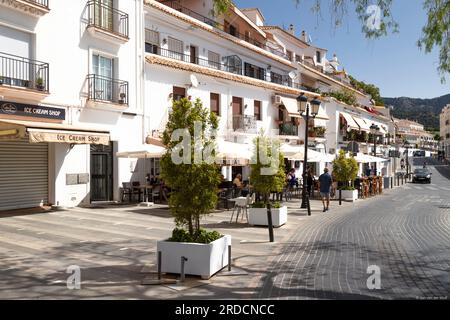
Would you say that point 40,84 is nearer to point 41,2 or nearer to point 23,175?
point 41,2

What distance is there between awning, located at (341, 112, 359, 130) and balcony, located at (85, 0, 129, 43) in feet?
85.8

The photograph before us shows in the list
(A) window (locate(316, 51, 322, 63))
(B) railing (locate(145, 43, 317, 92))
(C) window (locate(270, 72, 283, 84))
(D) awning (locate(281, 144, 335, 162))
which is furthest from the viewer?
(A) window (locate(316, 51, 322, 63))

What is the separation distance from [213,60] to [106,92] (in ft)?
32.1

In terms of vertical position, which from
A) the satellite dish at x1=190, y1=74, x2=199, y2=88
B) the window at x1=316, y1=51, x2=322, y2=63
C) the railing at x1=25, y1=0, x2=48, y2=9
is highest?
the window at x1=316, y1=51, x2=322, y2=63

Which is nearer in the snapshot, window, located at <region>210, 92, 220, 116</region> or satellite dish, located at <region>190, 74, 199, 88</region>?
satellite dish, located at <region>190, 74, 199, 88</region>

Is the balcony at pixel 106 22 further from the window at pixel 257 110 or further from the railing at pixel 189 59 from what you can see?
the window at pixel 257 110

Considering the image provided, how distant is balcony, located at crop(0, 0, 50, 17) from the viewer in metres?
13.3

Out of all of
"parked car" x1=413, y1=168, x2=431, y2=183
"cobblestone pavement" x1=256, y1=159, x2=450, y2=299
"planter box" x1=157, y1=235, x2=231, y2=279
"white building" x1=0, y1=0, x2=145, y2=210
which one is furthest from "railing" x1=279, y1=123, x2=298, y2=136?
"planter box" x1=157, y1=235, x2=231, y2=279

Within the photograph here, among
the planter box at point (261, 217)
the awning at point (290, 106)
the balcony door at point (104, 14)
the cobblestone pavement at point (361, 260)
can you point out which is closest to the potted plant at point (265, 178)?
the planter box at point (261, 217)

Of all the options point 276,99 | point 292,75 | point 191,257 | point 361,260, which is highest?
point 292,75

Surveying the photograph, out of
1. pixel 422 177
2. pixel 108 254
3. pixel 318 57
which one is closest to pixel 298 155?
pixel 108 254

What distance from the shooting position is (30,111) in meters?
13.8

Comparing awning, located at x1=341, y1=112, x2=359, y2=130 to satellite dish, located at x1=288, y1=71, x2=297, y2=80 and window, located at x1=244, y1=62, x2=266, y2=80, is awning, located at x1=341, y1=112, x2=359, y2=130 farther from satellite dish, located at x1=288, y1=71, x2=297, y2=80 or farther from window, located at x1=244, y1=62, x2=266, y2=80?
window, located at x1=244, y1=62, x2=266, y2=80
